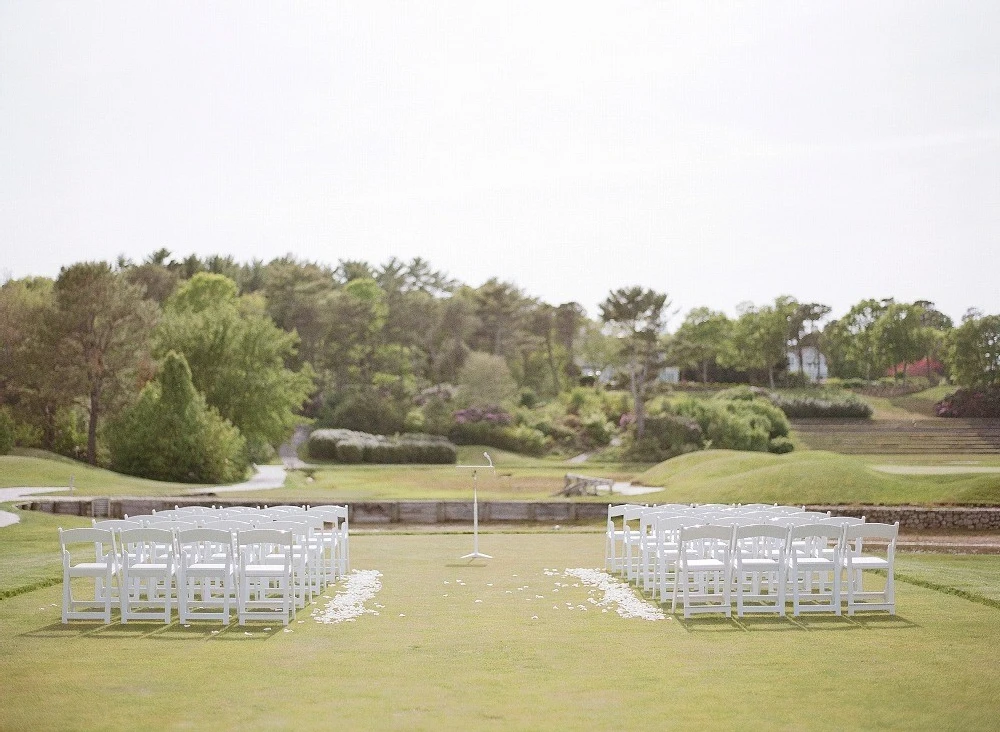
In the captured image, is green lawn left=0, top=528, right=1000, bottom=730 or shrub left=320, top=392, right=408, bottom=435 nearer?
green lawn left=0, top=528, right=1000, bottom=730

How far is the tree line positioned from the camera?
1697 inches

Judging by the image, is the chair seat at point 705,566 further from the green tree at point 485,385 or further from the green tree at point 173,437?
the green tree at point 485,385

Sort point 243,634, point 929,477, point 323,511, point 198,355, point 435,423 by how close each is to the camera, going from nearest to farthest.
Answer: point 243,634, point 323,511, point 929,477, point 198,355, point 435,423

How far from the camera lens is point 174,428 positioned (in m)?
38.8

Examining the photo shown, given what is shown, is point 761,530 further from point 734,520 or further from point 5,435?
point 5,435

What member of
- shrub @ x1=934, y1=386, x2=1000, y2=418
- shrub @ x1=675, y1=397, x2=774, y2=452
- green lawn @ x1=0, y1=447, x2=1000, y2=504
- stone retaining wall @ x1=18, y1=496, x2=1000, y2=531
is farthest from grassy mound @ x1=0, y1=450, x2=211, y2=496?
shrub @ x1=934, y1=386, x2=1000, y2=418

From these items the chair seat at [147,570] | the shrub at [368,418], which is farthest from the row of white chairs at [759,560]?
the shrub at [368,418]

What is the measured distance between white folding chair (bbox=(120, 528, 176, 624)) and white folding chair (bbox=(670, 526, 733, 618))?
16.8 ft

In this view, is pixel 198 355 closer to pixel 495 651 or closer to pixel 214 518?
pixel 214 518

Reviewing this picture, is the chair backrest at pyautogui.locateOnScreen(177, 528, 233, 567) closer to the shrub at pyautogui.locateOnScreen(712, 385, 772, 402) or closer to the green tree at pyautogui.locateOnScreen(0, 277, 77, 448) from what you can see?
the green tree at pyautogui.locateOnScreen(0, 277, 77, 448)

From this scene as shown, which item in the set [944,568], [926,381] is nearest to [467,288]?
[926,381]

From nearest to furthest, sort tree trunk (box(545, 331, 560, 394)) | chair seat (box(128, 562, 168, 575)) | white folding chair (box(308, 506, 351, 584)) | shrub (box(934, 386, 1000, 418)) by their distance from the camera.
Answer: chair seat (box(128, 562, 168, 575)) → white folding chair (box(308, 506, 351, 584)) → shrub (box(934, 386, 1000, 418)) → tree trunk (box(545, 331, 560, 394))

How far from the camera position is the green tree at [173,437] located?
127 ft

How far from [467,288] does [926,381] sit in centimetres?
3468
